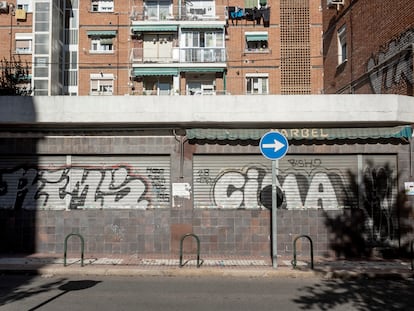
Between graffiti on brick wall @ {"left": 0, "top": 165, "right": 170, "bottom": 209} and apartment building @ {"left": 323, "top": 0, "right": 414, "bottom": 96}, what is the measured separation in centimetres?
861

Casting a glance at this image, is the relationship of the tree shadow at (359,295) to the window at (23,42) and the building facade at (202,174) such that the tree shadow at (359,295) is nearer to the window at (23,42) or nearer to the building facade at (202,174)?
the building facade at (202,174)

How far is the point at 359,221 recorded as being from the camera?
11.4 meters

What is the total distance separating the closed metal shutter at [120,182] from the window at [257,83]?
23164 mm

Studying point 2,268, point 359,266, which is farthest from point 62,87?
point 359,266

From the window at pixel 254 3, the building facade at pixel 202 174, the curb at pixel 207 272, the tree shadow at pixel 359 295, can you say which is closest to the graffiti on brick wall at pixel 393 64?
the building facade at pixel 202 174

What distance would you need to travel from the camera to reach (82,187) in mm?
11586

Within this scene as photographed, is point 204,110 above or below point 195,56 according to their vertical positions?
below

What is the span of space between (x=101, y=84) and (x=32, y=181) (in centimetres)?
2347

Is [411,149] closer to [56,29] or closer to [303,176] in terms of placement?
[303,176]

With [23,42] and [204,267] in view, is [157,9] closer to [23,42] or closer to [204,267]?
[23,42]

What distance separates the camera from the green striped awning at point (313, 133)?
11.3 metres

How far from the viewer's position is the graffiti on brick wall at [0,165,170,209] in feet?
37.8

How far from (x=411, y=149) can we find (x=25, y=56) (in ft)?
99.0

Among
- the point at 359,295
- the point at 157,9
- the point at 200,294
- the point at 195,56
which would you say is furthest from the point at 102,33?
the point at 359,295
